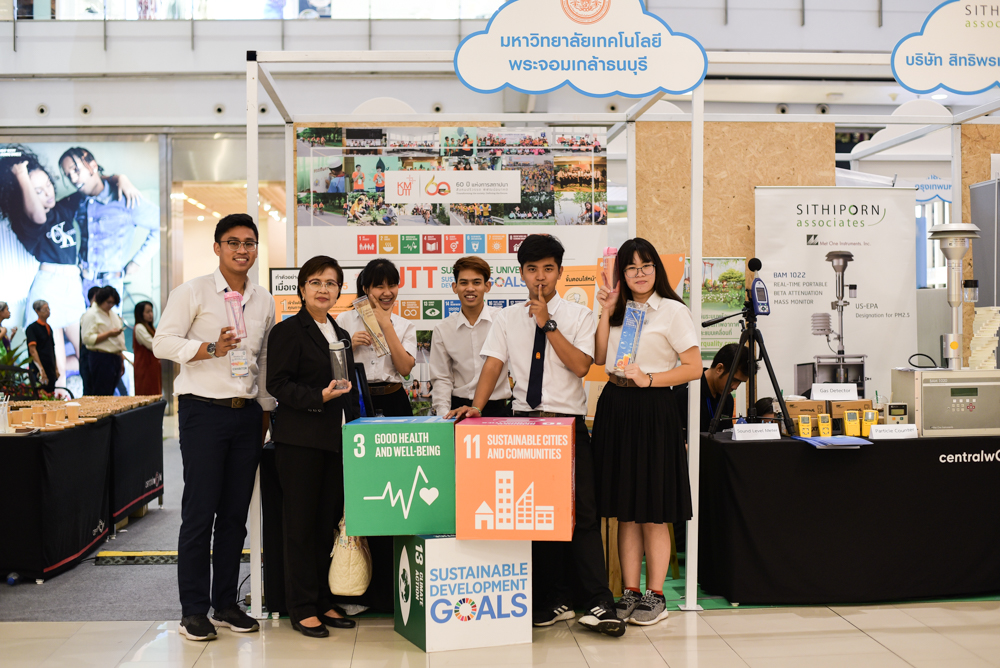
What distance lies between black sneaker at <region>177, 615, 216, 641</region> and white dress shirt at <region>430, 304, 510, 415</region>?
1316mm

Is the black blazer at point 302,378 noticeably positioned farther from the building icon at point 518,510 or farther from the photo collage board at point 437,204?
the photo collage board at point 437,204

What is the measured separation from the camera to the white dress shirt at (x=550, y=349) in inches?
122

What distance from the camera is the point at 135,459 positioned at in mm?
4875

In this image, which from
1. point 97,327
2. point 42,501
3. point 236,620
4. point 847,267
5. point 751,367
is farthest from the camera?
point 97,327

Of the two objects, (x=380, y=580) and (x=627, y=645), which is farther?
(x=380, y=580)

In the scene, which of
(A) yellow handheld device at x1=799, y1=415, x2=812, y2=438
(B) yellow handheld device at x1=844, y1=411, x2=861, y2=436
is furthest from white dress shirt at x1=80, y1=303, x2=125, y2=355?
(B) yellow handheld device at x1=844, y1=411, x2=861, y2=436

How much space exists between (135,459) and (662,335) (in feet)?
11.6

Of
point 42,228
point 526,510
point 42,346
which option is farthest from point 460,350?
point 42,228

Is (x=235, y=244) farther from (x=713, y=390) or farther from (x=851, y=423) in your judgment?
(x=851, y=423)

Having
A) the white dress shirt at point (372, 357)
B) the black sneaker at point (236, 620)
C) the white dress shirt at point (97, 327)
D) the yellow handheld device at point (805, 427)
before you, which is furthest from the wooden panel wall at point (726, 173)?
the white dress shirt at point (97, 327)

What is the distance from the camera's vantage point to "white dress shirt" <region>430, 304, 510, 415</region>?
12.1 ft

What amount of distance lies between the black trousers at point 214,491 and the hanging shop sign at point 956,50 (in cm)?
323

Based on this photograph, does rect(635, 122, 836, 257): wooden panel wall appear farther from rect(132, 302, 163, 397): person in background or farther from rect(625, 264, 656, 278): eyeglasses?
rect(132, 302, 163, 397): person in background

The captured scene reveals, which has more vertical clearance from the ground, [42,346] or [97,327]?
[97,327]
